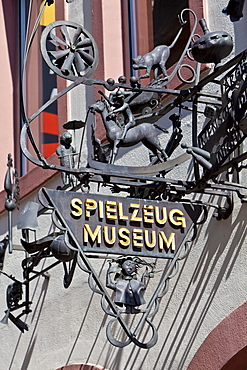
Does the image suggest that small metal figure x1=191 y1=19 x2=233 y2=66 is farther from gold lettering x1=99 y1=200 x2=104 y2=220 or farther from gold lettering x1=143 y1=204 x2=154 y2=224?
gold lettering x1=99 y1=200 x2=104 y2=220

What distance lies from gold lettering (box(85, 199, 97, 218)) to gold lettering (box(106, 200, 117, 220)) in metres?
0.08

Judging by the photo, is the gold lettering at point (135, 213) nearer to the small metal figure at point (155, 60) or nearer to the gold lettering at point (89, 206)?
the gold lettering at point (89, 206)

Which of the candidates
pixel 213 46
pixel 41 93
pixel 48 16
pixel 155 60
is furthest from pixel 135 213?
pixel 48 16

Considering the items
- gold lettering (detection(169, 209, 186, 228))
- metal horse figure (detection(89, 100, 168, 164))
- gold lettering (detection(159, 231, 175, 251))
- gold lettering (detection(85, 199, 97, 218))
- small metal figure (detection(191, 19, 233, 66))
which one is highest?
small metal figure (detection(191, 19, 233, 66))

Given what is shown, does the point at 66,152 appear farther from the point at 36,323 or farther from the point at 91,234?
the point at 91,234

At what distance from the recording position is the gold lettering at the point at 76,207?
18.7 ft

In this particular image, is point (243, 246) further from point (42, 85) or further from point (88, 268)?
point (42, 85)

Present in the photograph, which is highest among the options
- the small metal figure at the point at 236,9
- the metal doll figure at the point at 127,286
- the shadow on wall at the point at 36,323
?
the small metal figure at the point at 236,9

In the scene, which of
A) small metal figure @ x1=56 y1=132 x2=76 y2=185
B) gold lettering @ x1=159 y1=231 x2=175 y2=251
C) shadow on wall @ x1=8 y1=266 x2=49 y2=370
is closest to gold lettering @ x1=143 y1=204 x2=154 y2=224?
gold lettering @ x1=159 y1=231 x2=175 y2=251

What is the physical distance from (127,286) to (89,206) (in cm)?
86

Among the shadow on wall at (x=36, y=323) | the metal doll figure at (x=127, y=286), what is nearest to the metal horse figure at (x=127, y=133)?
the metal doll figure at (x=127, y=286)

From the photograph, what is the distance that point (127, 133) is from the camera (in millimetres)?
6340

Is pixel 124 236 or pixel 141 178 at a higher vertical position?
pixel 141 178

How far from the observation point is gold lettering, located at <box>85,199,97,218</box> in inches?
226
